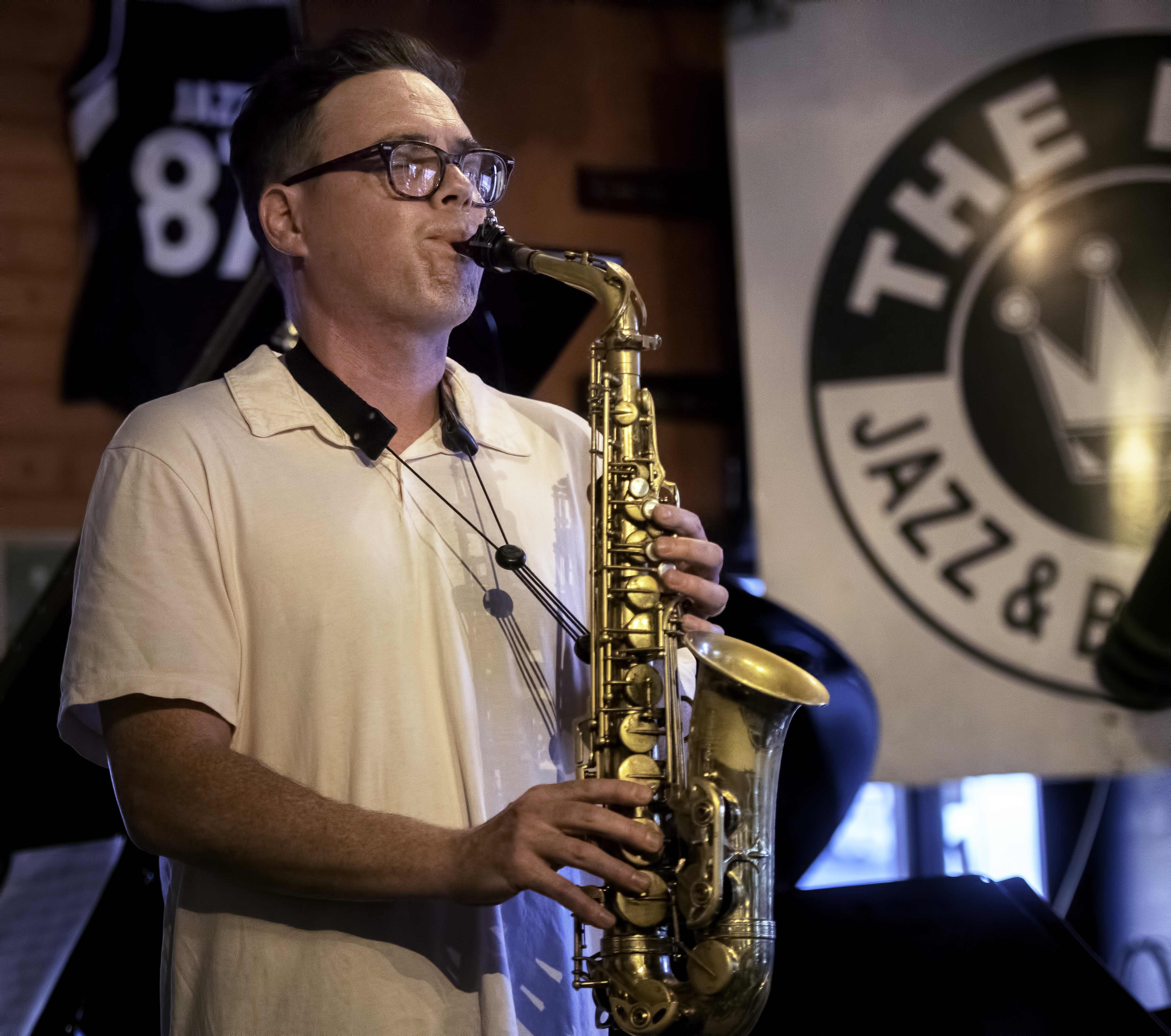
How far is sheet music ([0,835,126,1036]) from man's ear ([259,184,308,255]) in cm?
197

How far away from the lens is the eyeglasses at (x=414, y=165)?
1.97 m

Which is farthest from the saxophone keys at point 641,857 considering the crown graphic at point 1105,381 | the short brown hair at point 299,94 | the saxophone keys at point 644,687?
the crown graphic at point 1105,381

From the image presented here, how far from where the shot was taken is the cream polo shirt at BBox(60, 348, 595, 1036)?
5.40ft

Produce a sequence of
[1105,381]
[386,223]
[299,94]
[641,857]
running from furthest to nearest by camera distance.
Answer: [1105,381] → [299,94] → [386,223] → [641,857]

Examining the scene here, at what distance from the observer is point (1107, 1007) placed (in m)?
1.91

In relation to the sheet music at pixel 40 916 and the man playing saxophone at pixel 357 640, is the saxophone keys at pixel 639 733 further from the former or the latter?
the sheet music at pixel 40 916

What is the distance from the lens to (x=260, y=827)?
157cm

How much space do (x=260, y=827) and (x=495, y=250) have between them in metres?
0.94

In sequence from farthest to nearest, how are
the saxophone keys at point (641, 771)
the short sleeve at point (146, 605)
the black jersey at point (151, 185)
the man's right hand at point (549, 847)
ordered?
the black jersey at point (151, 185) → the saxophone keys at point (641, 771) → the short sleeve at point (146, 605) → the man's right hand at point (549, 847)

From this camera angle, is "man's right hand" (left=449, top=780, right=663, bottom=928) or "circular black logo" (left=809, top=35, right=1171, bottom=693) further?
"circular black logo" (left=809, top=35, right=1171, bottom=693)

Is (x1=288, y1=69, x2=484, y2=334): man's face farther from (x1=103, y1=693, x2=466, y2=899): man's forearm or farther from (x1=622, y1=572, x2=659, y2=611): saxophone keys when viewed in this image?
(x1=103, y1=693, x2=466, y2=899): man's forearm

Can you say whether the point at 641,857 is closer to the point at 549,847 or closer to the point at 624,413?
the point at 549,847

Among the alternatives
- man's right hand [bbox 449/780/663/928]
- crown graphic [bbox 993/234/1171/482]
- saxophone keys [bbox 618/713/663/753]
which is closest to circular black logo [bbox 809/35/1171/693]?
crown graphic [bbox 993/234/1171/482]

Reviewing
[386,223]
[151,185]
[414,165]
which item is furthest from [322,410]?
[151,185]
